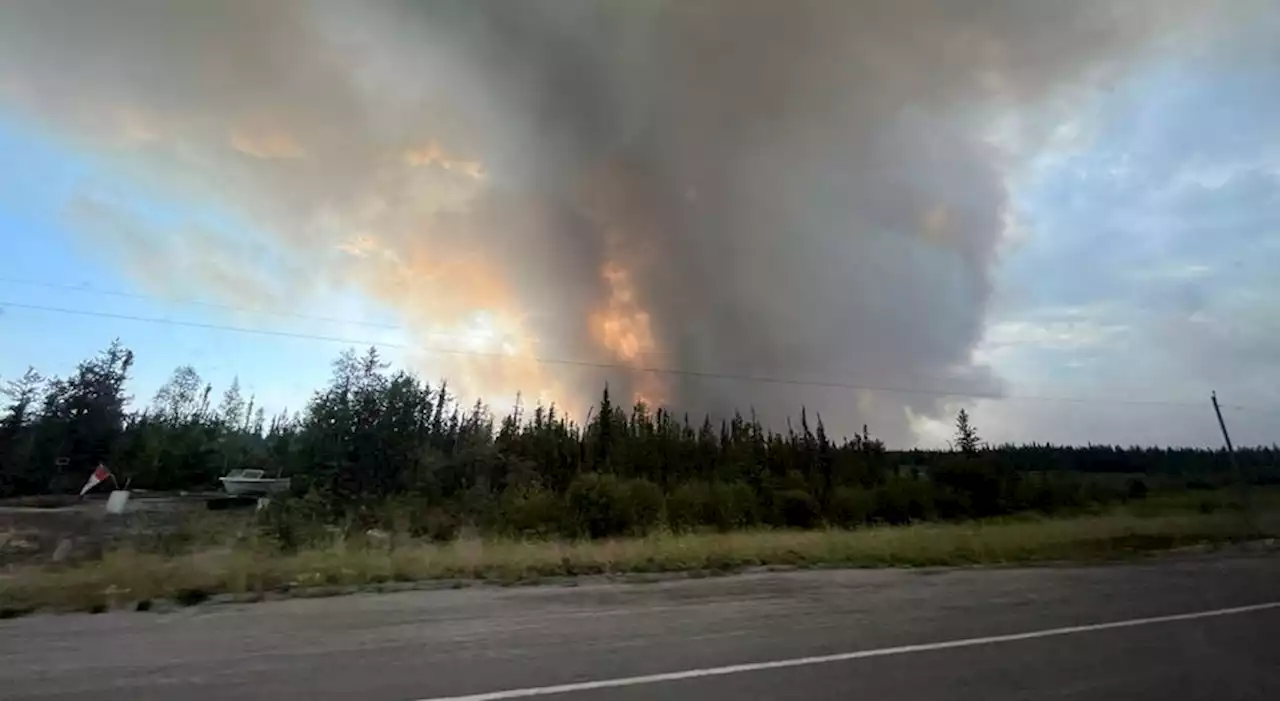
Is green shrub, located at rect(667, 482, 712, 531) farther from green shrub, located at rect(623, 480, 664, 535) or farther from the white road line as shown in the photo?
the white road line

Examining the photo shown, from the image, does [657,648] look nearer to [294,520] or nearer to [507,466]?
[294,520]

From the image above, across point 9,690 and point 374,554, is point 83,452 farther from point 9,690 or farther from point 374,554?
point 9,690

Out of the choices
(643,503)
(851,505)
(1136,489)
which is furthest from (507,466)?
(1136,489)

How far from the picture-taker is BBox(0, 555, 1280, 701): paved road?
527 centimetres

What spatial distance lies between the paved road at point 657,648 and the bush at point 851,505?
46.9 m

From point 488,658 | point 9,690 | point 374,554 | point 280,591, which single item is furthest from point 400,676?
point 374,554

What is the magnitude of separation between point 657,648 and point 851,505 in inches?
2179

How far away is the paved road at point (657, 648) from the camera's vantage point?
17.3ft

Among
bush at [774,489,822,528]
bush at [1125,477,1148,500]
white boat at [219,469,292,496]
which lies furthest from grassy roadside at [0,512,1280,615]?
bush at [1125,477,1148,500]

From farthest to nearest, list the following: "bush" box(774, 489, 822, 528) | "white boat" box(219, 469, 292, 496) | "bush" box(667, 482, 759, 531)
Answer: "bush" box(774, 489, 822, 528) < "bush" box(667, 482, 759, 531) < "white boat" box(219, 469, 292, 496)

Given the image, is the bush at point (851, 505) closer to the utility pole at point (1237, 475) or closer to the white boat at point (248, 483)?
the utility pole at point (1237, 475)

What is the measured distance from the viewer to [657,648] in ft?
21.6

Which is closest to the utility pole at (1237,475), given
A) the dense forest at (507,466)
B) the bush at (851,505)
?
the dense forest at (507,466)

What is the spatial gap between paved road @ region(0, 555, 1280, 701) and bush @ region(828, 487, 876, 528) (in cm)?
4688
